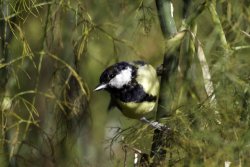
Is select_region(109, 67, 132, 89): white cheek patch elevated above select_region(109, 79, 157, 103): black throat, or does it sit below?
above

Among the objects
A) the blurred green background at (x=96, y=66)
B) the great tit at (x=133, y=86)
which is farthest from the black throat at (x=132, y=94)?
the blurred green background at (x=96, y=66)

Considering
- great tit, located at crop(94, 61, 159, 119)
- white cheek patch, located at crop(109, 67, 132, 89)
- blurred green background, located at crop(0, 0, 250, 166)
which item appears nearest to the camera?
blurred green background, located at crop(0, 0, 250, 166)

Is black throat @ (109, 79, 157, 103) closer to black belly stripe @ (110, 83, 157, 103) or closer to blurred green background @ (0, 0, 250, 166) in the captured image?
black belly stripe @ (110, 83, 157, 103)

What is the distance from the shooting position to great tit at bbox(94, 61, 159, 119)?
11.8 feet

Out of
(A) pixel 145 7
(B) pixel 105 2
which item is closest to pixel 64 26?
(B) pixel 105 2

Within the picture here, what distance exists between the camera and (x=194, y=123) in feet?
9.16

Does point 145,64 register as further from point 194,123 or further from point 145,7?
point 194,123

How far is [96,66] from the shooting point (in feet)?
16.3

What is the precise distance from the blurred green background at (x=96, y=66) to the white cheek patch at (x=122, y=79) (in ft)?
0.32

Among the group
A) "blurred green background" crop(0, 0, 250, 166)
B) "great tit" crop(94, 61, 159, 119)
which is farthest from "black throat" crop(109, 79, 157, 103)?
"blurred green background" crop(0, 0, 250, 166)

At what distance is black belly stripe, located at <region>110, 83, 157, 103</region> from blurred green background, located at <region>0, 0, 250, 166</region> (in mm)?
141

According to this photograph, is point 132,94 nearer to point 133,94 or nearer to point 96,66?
point 133,94

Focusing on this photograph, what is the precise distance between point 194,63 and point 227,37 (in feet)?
0.64

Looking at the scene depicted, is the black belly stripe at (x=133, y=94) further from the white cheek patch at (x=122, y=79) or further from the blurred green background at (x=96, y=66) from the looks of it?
the blurred green background at (x=96, y=66)
